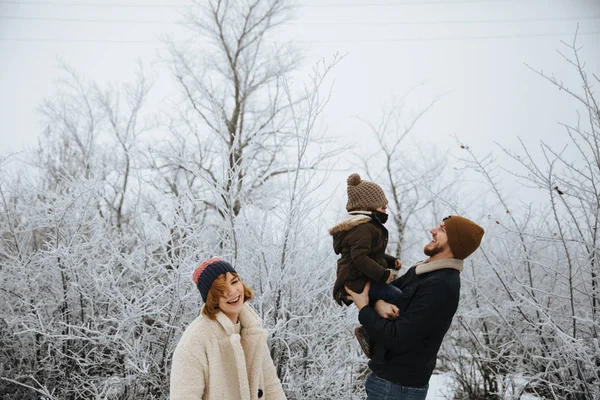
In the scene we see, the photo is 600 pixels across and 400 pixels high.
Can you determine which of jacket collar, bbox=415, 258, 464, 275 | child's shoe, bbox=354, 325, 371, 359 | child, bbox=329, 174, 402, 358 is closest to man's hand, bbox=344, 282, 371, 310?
child, bbox=329, 174, 402, 358

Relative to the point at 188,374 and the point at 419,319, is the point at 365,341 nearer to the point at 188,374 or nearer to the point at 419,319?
the point at 419,319

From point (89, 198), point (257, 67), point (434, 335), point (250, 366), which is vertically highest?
point (257, 67)

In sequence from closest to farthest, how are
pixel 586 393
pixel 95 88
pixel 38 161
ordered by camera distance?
pixel 586 393
pixel 38 161
pixel 95 88

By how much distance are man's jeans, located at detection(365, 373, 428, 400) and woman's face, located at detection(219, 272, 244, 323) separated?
0.74 m

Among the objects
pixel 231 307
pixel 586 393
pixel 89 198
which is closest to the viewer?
pixel 231 307

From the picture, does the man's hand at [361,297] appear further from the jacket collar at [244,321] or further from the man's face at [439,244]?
the jacket collar at [244,321]

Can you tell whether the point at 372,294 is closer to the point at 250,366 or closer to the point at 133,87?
the point at 250,366

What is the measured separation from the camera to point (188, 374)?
1.74m

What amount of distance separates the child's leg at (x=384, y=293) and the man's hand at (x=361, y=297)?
27mm

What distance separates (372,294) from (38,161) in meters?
15.2

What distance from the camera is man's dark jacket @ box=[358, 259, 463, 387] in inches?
73.9

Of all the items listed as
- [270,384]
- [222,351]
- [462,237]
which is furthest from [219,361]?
[462,237]

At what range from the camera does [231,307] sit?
A: 6.26 ft

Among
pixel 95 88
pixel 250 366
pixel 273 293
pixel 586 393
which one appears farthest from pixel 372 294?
pixel 95 88
